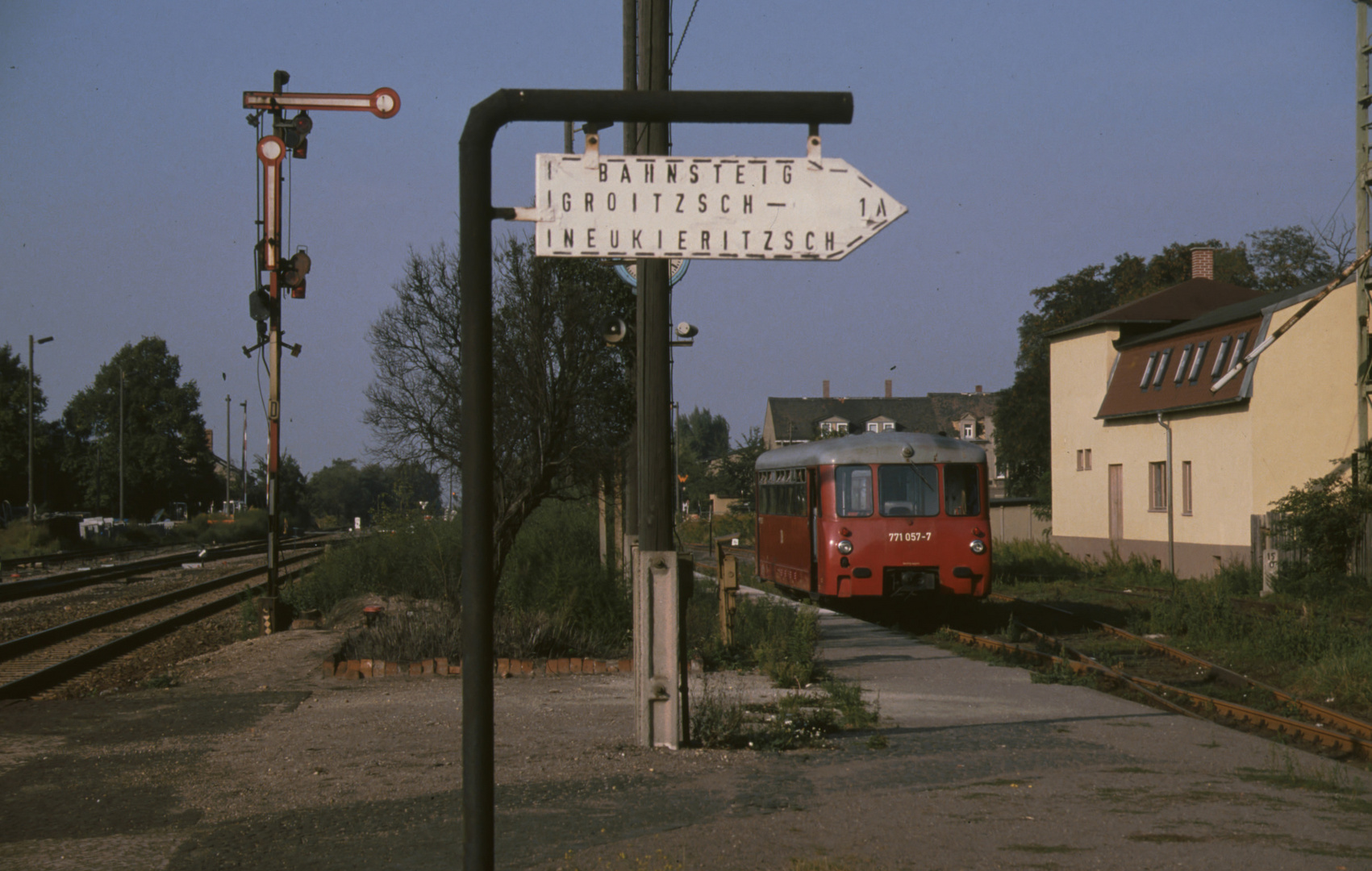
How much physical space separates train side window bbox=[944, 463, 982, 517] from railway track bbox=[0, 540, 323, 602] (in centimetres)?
1764

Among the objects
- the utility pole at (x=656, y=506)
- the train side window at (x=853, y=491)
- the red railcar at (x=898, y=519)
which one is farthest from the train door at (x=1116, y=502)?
the utility pole at (x=656, y=506)

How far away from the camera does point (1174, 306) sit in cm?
3512

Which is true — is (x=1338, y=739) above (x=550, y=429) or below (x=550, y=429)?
below

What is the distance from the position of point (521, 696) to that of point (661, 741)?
8.73ft

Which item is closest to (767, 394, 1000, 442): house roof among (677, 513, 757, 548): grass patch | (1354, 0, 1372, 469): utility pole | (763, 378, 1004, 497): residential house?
(763, 378, 1004, 497): residential house

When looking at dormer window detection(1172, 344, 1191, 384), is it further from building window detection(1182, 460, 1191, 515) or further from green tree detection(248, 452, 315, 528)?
green tree detection(248, 452, 315, 528)

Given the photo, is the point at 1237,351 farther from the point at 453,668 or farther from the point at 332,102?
the point at 453,668

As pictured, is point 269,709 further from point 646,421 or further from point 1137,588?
point 1137,588

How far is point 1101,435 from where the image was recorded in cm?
3409

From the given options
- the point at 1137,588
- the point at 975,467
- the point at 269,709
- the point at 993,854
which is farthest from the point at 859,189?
the point at 1137,588

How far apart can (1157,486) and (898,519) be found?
15588 mm

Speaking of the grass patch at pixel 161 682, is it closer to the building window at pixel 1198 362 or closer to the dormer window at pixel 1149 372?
the building window at pixel 1198 362

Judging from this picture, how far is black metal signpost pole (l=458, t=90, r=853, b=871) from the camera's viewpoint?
3.69m

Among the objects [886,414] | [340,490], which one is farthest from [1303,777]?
[340,490]
